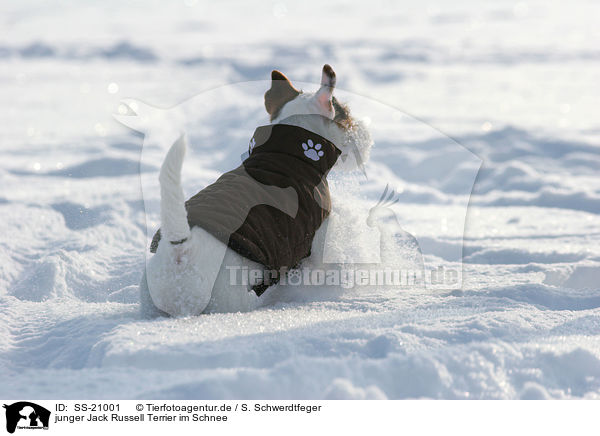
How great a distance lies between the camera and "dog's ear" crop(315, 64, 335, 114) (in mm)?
2660

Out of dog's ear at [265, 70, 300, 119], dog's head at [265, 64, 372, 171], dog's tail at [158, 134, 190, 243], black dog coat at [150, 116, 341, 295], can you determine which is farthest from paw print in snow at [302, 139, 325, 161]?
dog's tail at [158, 134, 190, 243]

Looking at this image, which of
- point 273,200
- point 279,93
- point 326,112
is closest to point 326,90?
point 326,112

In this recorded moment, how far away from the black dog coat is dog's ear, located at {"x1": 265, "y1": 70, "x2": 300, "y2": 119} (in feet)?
0.53

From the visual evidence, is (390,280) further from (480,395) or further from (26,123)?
(26,123)

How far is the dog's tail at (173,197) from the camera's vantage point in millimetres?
1814

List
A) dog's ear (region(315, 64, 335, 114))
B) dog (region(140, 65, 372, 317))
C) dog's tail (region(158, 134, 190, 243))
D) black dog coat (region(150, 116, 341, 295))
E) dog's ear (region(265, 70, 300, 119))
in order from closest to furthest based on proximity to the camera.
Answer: dog's tail (region(158, 134, 190, 243)) < dog (region(140, 65, 372, 317)) < black dog coat (region(150, 116, 341, 295)) < dog's ear (region(315, 64, 335, 114)) < dog's ear (region(265, 70, 300, 119))

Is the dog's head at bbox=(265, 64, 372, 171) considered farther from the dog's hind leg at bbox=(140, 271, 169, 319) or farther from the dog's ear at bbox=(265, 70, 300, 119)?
the dog's hind leg at bbox=(140, 271, 169, 319)

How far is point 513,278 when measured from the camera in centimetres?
313

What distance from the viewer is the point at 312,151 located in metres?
2.70
